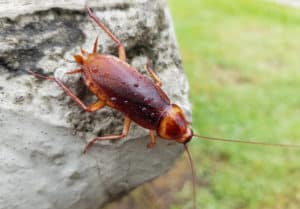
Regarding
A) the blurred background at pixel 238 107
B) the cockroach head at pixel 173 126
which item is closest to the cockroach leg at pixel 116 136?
the cockroach head at pixel 173 126

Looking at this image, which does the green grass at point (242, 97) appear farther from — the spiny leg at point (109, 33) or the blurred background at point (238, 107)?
the spiny leg at point (109, 33)

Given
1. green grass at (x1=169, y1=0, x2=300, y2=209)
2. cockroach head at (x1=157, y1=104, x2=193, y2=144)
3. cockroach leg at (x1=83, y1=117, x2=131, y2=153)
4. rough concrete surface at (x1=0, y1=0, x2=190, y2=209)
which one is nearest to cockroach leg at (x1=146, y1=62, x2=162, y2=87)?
rough concrete surface at (x1=0, y1=0, x2=190, y2=209)

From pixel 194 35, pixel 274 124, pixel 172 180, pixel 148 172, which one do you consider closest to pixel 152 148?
pixel 148 172

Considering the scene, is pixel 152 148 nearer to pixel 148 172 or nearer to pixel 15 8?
pixel 148 172

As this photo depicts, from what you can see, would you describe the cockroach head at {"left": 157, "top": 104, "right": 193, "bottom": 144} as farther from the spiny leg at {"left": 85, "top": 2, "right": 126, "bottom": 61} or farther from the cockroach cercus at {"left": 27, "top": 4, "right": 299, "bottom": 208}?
the spiny leg at {"left": 85, "top": 2, "right": 126, "bottom": 61}

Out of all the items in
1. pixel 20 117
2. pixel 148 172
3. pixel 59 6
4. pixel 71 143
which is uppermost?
pixel 59 6
